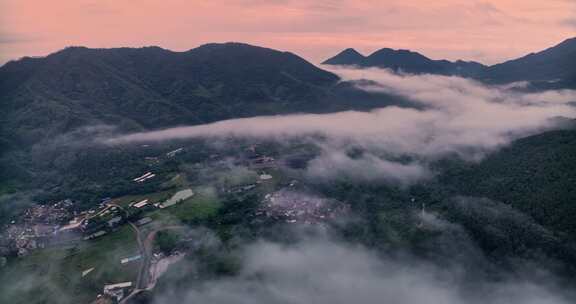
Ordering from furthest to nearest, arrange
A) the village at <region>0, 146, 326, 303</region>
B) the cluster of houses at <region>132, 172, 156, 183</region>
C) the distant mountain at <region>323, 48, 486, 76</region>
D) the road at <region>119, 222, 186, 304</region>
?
the distant mountain at <region>323, 48, 486, 76</region>, the cluster of houses at <region>132, 172, 156, 183</region>, the village at <region>0, 146, 326, 303</region>, the road at <region>119, 222, 186, 304</region>

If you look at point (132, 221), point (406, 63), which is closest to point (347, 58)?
point (406, 63)

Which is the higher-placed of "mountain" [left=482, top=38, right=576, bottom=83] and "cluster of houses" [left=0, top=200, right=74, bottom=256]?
"mountain" [left=482, top=38, right=576, bottom=83]

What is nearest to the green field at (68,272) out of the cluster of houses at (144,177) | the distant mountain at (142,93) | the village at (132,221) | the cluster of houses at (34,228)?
the village at (132,221)

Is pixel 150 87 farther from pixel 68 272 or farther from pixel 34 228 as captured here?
pixel 68 272

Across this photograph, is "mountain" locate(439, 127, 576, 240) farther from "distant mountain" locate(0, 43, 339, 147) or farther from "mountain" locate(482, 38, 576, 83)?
"mountain" locate(482, 38, 576, 83)

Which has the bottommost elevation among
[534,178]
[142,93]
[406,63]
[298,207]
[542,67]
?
[298,207]

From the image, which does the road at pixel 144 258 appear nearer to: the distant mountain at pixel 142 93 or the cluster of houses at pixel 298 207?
the cluster of houses at pixel 298 207

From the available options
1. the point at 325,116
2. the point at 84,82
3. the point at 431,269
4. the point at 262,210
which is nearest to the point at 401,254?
the point at 431,269

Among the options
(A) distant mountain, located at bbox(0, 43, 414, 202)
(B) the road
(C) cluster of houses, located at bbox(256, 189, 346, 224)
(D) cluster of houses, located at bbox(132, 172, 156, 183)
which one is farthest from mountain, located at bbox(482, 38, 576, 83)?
(B) the road
